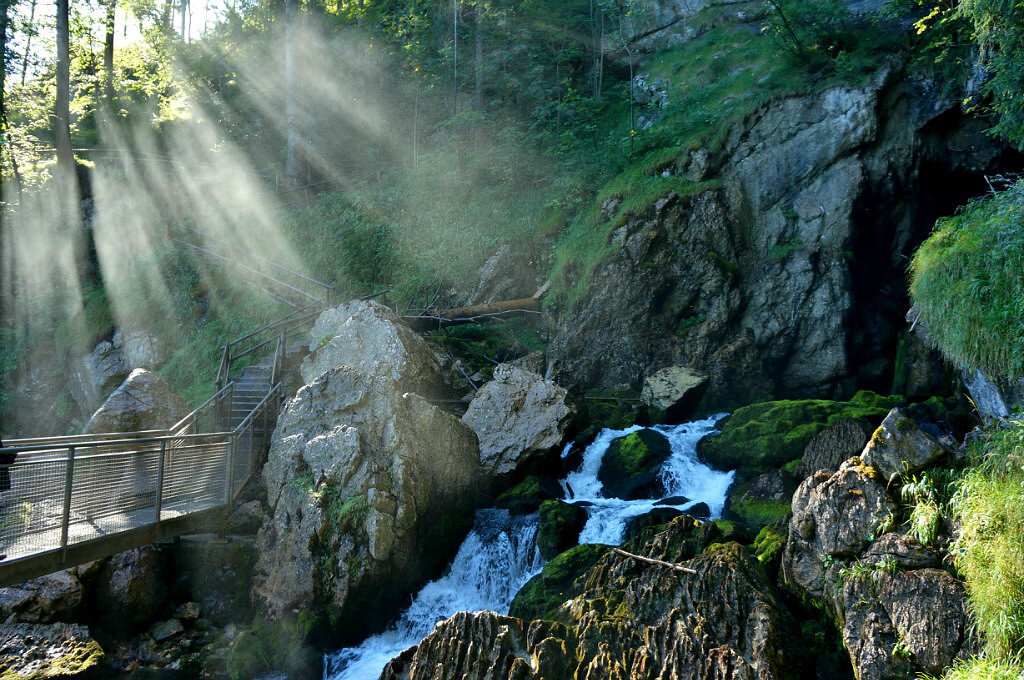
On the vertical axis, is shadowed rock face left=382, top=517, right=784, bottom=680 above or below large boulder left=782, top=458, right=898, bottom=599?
below

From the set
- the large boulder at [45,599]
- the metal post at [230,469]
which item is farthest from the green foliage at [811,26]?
the large boulder at [45,599]

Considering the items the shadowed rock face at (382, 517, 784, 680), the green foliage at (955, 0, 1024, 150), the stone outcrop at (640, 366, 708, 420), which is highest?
the green foliage at (955, 0, 1024, 150)

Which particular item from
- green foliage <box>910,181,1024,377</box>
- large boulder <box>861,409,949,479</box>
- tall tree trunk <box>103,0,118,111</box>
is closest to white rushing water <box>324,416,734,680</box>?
large boulder <box>861,409,949,479</box>

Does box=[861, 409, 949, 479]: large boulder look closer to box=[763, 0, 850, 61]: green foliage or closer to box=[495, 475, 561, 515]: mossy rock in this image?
box=[495, 475, 561, 515]: mossy rock

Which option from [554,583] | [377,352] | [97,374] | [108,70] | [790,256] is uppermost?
[108,70]

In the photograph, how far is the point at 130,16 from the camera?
26.1m

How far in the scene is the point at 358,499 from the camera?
9031 millimetres

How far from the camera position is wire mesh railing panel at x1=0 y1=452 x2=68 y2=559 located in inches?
274

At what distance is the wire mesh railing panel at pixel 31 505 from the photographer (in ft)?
22.8

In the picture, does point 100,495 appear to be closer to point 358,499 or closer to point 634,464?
point 358,499

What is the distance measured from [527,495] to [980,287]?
7.04 meters

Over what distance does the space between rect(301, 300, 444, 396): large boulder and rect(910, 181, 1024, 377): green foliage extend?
8805mm

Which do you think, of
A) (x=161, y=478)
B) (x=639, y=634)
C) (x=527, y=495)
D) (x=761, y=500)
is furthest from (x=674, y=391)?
(x=161, y=478)

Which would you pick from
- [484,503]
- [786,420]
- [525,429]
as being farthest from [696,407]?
[484,503]
